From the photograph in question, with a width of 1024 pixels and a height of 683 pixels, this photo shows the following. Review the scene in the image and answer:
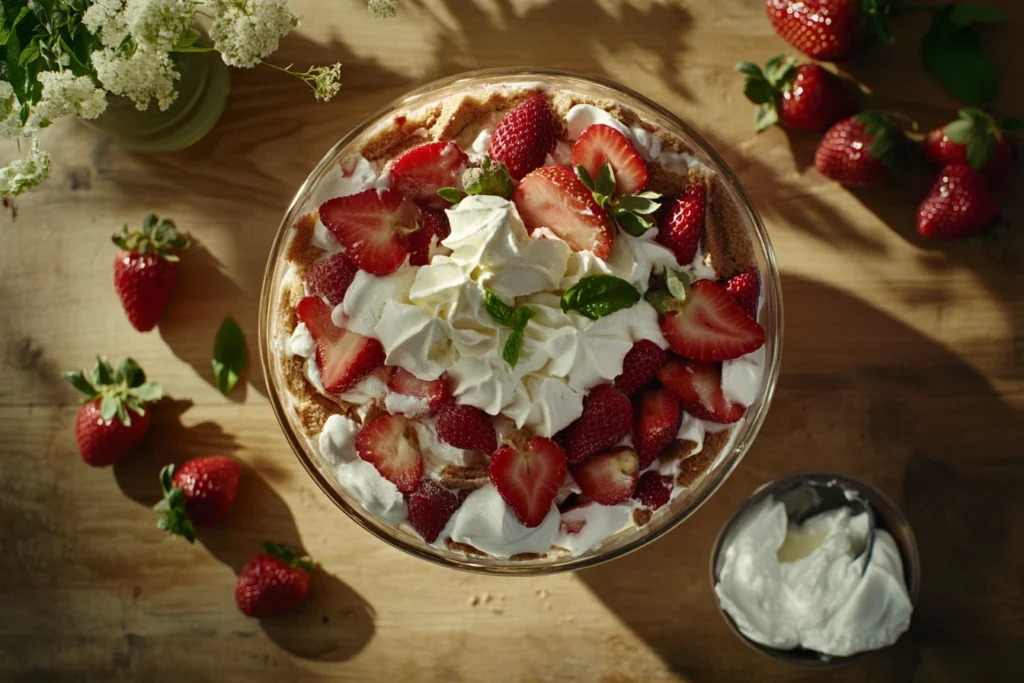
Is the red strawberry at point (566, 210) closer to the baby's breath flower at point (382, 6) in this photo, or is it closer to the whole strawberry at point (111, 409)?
the baby's breath flower at point (382, 6)

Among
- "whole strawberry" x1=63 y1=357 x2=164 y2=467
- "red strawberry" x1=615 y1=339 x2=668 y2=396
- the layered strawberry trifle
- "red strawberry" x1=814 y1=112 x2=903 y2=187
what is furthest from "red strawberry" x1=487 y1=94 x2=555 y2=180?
"whole strawberry" x1=63 y1=357 x2=164 y2=467

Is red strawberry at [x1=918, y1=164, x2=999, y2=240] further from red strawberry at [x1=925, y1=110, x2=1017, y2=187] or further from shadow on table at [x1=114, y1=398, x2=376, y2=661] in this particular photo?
shadow on table at [x1=114, y1=398, x2=376, y2=661]

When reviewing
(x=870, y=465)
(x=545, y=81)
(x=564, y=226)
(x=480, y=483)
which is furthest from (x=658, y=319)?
(x=870, y=465)

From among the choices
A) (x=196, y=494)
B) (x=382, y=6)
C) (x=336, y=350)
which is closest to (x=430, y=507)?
(x=336, y=350)

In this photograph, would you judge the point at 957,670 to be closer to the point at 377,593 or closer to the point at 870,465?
the point at 870,465

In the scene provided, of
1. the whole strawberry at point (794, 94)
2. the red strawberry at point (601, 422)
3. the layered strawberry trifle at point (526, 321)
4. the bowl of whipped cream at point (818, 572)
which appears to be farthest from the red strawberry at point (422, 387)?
the whole strawberry at point (794, 94)

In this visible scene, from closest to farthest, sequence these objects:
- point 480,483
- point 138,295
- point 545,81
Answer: point 480,483 → point 545,81 → point 138,295

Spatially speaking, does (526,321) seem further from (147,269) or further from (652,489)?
(147,269)
